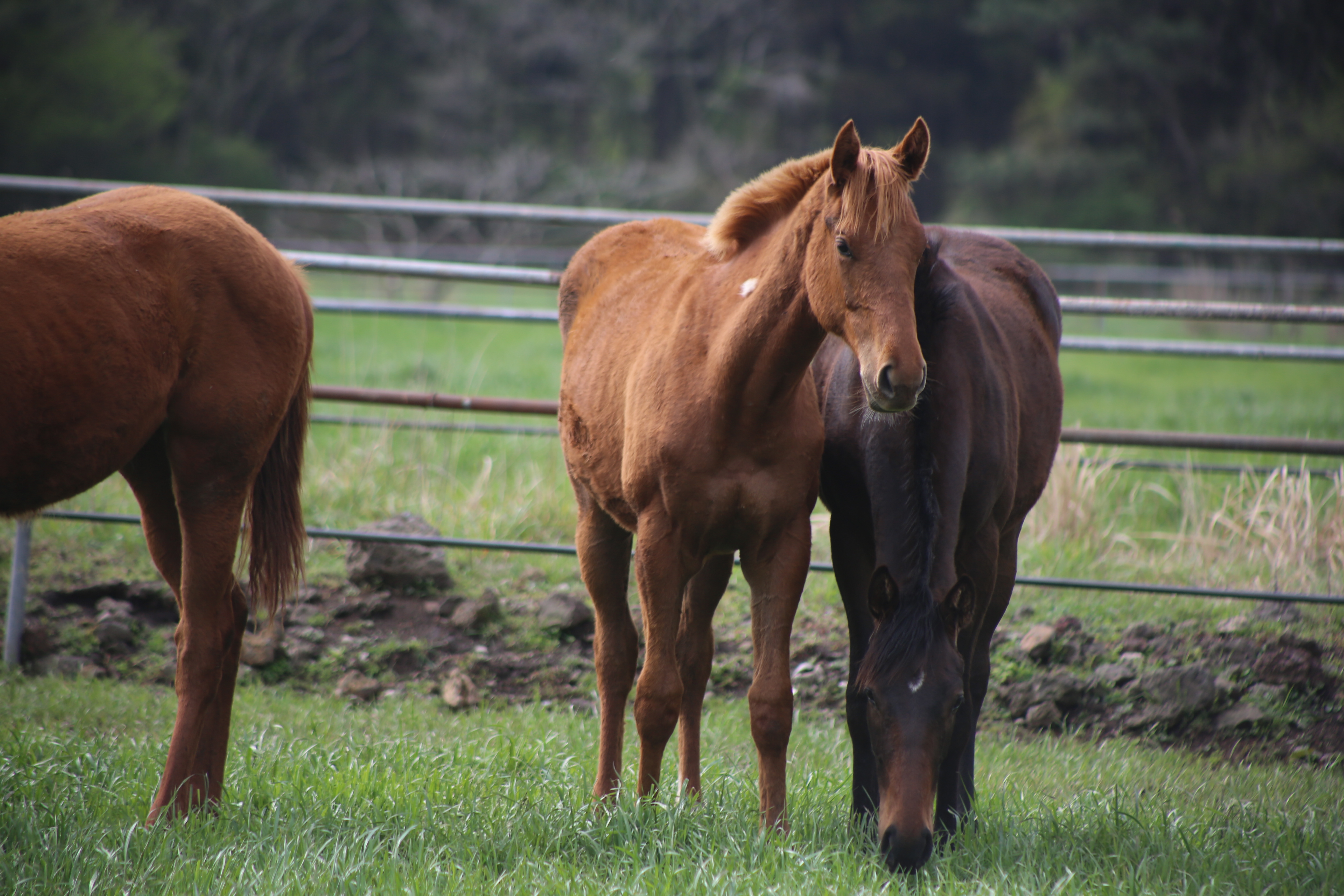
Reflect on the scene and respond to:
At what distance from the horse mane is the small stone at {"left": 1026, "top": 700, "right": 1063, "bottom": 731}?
8.54ft

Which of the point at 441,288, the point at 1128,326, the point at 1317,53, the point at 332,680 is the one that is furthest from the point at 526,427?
the point at 1317,53

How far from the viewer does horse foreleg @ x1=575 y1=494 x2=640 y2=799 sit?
3303mm

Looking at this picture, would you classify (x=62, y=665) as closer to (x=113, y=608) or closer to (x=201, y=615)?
(x=113, y=608)

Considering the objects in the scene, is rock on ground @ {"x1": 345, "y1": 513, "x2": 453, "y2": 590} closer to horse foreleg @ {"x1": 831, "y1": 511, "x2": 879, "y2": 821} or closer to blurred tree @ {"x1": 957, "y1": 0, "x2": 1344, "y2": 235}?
horse foreleg @ {"x1": 831, "y1": 511, "x2": 879, "y2": 821}

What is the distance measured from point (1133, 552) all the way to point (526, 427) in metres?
3.59

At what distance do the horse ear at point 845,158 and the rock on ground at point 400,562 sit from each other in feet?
10.8

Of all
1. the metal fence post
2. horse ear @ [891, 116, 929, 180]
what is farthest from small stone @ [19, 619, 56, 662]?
horse ear @ [891, 116, 929, 180]

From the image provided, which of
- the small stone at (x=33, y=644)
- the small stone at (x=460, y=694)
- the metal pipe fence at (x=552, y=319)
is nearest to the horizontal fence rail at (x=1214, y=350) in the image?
the metal pipe fence at (x=552, y=319)

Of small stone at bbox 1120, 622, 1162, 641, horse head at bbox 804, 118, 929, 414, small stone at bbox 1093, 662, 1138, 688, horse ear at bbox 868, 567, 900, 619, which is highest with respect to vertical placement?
horse head at bbox 804, 118, 929, 414

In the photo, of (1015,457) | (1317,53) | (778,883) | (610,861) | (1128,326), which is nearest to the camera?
(778,883)

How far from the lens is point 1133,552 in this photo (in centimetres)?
571

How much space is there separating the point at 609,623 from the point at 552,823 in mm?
677

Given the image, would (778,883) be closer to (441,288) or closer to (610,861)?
(610,861)

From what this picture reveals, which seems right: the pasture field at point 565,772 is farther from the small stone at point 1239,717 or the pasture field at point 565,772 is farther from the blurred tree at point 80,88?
the blurred tree at point 80,88
